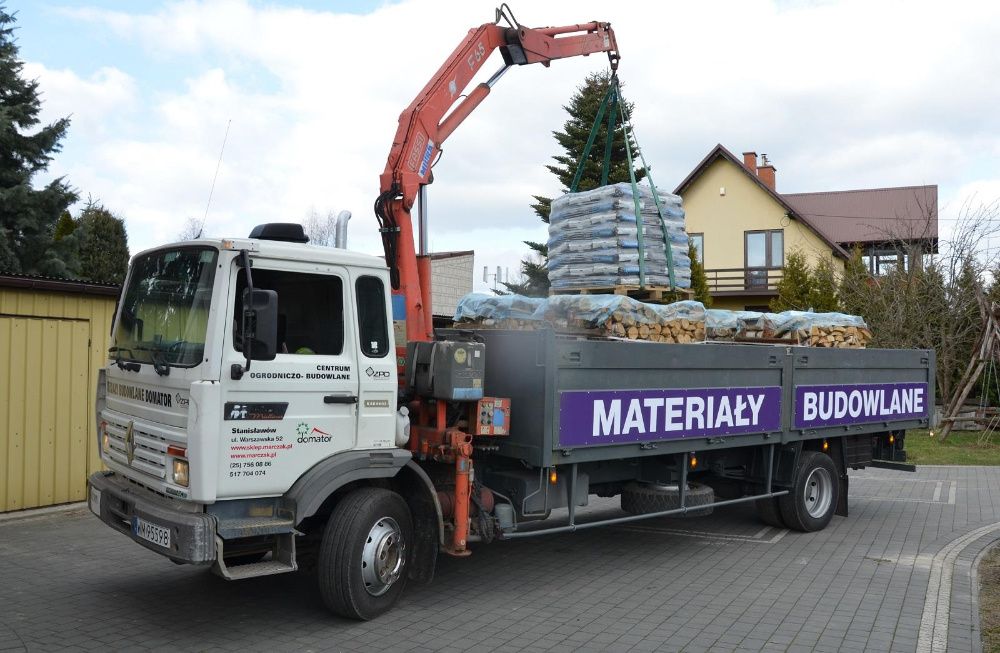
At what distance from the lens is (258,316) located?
5.53 meters

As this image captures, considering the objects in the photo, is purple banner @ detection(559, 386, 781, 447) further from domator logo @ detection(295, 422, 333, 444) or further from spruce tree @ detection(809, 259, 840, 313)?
spruce tree @ detection(809, 259, 840, 313)

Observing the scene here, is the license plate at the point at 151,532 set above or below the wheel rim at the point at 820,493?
above

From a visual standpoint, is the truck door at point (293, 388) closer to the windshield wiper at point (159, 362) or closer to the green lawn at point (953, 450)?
the windshield wiper at point (159, 362)

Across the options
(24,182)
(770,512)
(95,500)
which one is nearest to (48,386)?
(95,500)

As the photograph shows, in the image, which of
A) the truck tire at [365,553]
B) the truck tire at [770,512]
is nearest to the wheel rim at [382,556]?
the truck tire at [365,553]

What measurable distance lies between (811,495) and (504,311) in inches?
178

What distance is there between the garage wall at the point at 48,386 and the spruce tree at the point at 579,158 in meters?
14.0

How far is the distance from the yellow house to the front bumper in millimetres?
29761

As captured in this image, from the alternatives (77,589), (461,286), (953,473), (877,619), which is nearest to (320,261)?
(77,589)

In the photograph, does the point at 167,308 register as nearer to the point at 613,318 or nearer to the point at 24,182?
the point at 613,318

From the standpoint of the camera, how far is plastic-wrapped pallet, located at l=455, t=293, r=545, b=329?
26.8ft

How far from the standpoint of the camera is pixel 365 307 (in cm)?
638

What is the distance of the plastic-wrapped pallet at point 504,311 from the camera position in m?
8.17

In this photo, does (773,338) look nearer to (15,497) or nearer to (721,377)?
(721,377)
